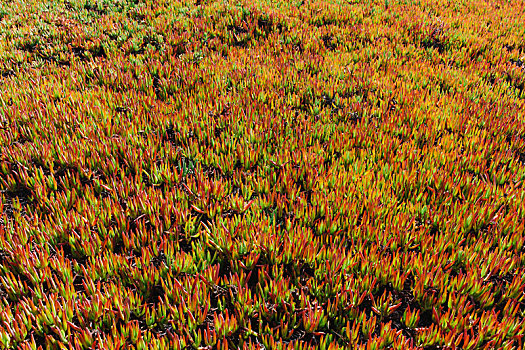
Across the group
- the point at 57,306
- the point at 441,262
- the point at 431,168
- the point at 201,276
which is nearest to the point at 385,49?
the point at 431,168

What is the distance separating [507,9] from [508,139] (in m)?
6.77

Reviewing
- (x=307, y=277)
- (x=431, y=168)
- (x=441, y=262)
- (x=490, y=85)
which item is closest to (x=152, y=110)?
(x=307, y=277)

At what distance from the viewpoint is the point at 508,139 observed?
377 cm

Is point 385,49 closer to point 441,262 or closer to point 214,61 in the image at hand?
point 214,61

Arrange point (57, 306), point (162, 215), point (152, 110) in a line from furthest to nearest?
point (152, 110) → point (162, 215) → point (57, 306)

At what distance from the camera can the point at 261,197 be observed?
2.98m

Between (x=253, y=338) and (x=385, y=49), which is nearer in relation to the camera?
(x=253, y=338)

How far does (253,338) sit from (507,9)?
33.1ft

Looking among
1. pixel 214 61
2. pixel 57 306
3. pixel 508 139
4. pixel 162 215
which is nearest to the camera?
pixel 57 306

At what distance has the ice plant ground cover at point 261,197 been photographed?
200 centimetres

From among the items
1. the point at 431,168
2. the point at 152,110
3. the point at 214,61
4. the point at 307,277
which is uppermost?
the point at 214,61

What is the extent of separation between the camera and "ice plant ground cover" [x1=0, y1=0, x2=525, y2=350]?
2004 millimetres

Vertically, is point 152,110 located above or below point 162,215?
above

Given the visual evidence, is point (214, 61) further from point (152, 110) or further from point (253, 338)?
point (253, 338)
